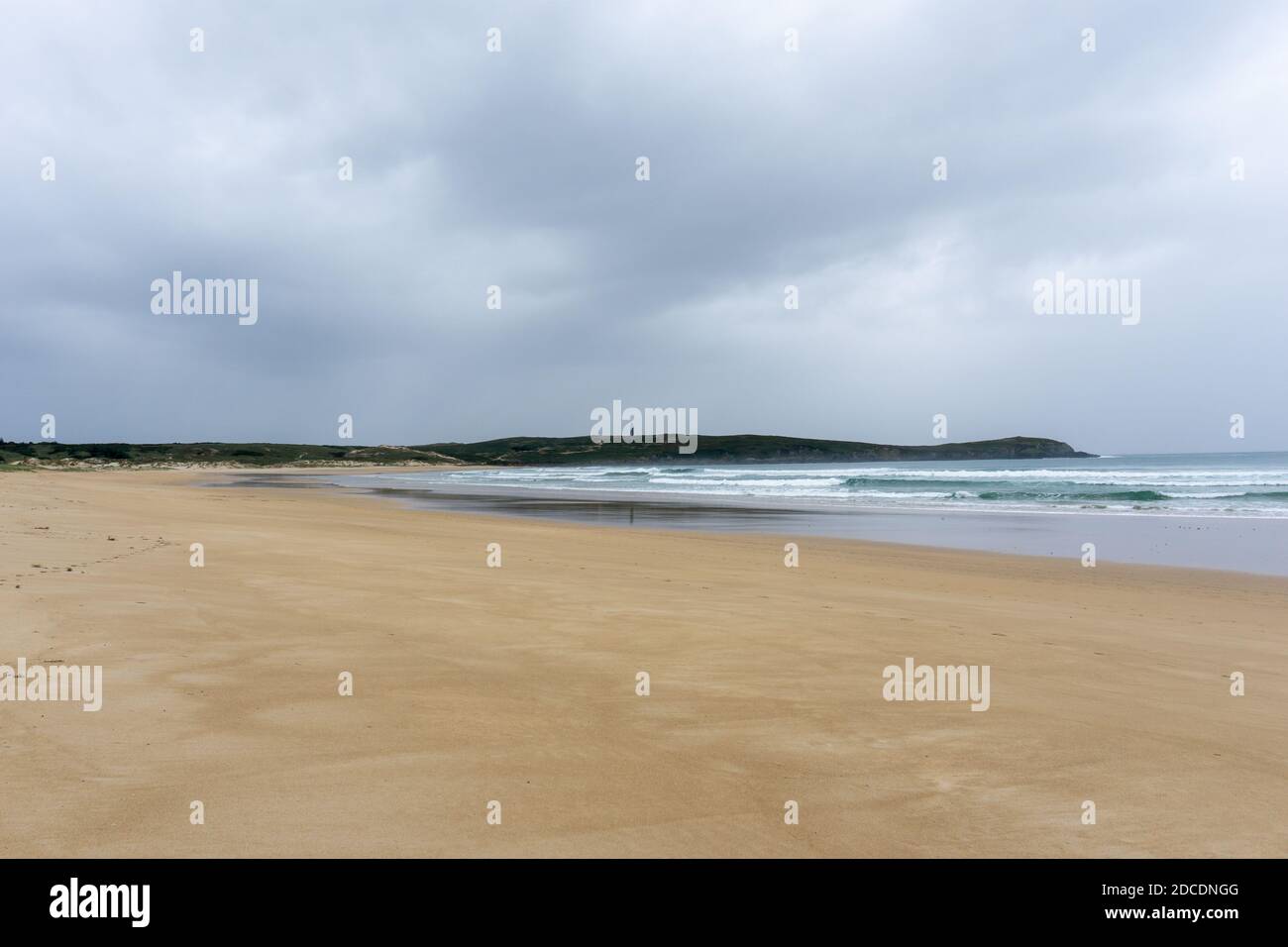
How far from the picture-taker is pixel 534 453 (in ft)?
504

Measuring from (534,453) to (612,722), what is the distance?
495ft

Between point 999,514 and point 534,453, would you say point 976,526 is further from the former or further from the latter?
point 534,453

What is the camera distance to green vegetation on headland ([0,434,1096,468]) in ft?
352

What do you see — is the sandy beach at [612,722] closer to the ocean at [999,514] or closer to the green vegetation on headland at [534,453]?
the ocean at [999,514]

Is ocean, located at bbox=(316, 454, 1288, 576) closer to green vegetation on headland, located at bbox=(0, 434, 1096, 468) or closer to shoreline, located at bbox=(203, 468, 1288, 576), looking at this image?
shoreline, located at bbox=(203, 468, 1288, 576)

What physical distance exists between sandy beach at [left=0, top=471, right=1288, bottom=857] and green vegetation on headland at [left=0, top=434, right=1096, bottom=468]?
108 meters

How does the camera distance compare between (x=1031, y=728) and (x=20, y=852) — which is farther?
(x=1031, y=728)

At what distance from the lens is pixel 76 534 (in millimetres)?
13500
